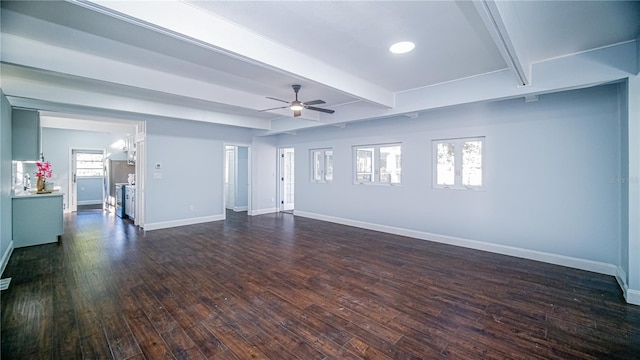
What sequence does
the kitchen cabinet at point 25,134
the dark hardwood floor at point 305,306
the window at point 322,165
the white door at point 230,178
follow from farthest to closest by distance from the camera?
the white door at point 230,178
the window at point 322,165
the kitchen cabinet at point 25,134
the dark hardwood floor at point 305,306

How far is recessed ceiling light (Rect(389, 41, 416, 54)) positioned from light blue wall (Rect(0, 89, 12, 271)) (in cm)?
531

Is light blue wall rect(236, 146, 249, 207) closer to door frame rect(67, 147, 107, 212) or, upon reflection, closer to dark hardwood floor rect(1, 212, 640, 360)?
dark hardwood floor rect(1, 212, 640, 360)

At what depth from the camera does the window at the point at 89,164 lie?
1045cm

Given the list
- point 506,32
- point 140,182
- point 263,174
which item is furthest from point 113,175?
point 506,32

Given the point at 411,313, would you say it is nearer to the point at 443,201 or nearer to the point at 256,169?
the point at 443,201

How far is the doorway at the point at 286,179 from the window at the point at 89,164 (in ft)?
23.5

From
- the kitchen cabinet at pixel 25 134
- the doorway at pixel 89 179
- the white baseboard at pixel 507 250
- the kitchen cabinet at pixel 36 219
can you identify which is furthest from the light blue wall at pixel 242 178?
the doorway at pixel 89 179

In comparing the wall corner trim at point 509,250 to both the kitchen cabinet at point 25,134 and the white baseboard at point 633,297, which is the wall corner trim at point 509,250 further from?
the kitchen cabinet at point 25,134

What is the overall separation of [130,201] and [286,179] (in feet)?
14.5

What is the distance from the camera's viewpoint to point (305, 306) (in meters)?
2.79

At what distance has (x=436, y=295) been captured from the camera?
3.03 meters

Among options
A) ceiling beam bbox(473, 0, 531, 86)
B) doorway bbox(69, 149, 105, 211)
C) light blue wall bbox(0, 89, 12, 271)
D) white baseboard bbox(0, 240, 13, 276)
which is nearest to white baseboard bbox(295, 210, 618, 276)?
ceiling beam bbox(473, 0, 531, 86)

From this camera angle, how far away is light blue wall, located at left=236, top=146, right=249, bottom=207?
8977mm

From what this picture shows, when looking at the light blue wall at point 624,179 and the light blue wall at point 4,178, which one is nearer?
the light blue wall at point 624,179
